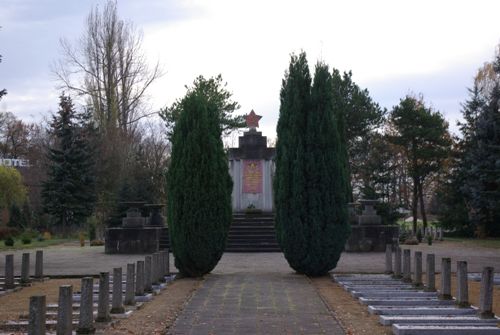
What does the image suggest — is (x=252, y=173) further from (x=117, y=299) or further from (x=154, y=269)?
(x=117, y=299)

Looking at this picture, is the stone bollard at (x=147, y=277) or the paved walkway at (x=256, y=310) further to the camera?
the stone bollard at (x=147, y=277)

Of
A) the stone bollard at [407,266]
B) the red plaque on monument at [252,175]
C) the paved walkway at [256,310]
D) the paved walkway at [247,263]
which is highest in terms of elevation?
the red plaque on monument at [252,175]

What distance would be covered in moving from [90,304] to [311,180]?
871cm

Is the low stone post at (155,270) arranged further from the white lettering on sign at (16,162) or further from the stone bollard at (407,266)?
the white lettering on sign at (16,162)

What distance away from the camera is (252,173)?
35812 millimetres

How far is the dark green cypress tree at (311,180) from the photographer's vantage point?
17.2 m

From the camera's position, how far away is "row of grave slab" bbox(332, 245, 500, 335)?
9.53 metres

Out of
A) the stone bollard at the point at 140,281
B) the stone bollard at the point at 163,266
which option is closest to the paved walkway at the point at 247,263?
the stone bollard at the point at 163,266

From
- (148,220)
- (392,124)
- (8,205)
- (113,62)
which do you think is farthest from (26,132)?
(148,220)

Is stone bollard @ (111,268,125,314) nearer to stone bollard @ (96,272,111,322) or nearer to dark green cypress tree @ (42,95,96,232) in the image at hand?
stone bollard @ (96,272,111,322)

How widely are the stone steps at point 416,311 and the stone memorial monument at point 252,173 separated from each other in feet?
64.5

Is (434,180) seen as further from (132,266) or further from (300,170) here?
(132,266)

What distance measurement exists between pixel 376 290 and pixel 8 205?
47.7 m

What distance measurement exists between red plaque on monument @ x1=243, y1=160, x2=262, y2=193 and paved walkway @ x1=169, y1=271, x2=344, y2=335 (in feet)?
63.6
